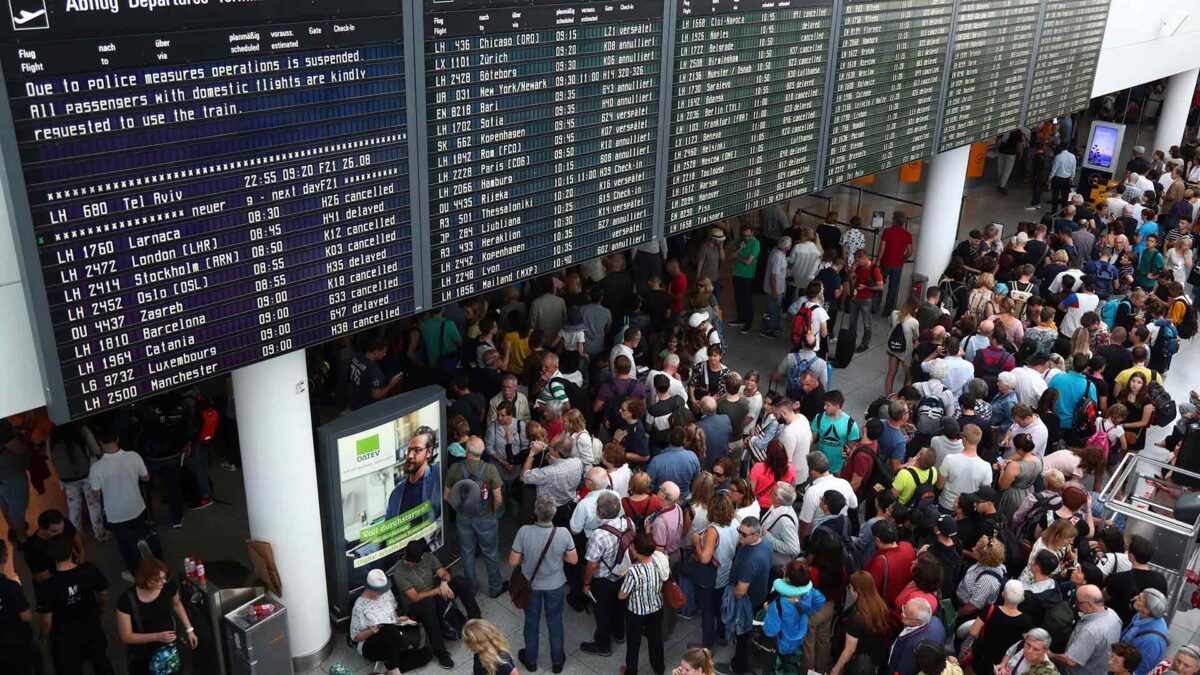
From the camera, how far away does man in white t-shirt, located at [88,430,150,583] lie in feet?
25.8

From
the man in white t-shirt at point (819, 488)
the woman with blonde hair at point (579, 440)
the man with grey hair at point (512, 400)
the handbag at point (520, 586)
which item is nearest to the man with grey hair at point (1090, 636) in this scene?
the man in white t-shirt at point (819, 488)

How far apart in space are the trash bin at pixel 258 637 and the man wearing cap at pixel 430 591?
2.68ft

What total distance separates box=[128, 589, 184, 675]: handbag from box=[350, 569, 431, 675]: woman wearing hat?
1.12 meters

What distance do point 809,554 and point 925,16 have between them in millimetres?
5858

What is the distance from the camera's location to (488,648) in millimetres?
5746

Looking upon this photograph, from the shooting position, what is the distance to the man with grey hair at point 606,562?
7020 mm

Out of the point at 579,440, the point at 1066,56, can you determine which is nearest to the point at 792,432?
the point at 579,440

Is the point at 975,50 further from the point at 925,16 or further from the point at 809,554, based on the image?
the point at 809,554

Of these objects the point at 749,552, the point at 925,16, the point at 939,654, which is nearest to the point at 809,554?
the point at 749,552

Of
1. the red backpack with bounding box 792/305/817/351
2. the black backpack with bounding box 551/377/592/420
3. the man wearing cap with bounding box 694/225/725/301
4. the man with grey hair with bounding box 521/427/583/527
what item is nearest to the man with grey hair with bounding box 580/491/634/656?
the man with grey hair with bounding box 521/427/583/527

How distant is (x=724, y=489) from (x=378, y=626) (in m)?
2.57

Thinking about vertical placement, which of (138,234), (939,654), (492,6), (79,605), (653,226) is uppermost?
(492,6)

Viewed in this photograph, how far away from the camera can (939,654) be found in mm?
5840

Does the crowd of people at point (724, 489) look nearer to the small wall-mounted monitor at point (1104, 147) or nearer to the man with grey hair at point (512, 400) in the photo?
the man with grey hair at point (512, 400)
